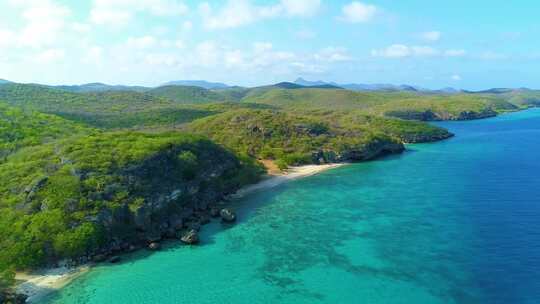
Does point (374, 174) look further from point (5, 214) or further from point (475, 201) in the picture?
point (5, 214)

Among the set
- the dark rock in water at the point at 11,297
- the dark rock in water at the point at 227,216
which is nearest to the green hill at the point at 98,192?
the dark rock in water at the point at 227,216

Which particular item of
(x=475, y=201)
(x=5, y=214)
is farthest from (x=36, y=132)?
(x=475, y=201)

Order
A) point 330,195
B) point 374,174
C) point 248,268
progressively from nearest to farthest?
point 248,268
point 330,195
point 374,174

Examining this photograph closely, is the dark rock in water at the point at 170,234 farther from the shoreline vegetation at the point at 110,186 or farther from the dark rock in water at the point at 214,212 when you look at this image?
the dark rock in water at the point at 214,212

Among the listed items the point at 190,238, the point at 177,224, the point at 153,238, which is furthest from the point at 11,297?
the point at 177,224

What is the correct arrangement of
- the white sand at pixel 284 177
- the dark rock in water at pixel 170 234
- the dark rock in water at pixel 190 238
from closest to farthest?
the dark rock in water at pixel 190 238
the dark rock in water at pixel 170 234
the white sand at pixel 284 177

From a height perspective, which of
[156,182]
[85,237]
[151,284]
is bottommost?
[151,284]

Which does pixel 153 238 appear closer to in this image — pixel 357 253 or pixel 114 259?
pixel 114 259
